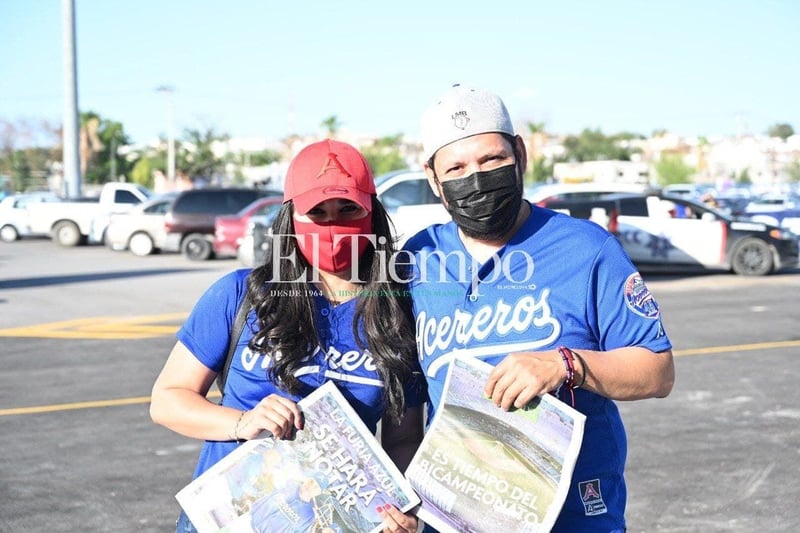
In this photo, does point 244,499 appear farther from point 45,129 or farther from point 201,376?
point 45,129

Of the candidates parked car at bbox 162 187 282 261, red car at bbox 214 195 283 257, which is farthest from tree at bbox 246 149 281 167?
red car at bbox 214 195 283 257

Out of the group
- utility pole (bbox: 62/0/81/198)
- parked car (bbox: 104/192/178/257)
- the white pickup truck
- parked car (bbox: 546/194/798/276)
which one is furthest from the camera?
utility pole (bbox: 62/0/81/198)

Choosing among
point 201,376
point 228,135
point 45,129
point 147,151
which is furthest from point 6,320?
point 147,151

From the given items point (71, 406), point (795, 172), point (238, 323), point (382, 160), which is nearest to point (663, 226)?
point (71, 406)

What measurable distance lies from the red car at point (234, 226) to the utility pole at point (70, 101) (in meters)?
12.1

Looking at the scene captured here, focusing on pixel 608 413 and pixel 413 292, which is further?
pixel 413 292

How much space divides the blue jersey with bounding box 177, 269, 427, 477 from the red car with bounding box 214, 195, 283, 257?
2015 cm

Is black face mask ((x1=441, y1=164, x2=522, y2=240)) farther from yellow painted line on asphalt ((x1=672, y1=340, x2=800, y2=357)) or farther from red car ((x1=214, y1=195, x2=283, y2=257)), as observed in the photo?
red car ((x1=214, y1=195, x2=283, y2=257))

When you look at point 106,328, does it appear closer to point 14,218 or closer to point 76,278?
point 76,278

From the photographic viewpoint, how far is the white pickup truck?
29.8 meters

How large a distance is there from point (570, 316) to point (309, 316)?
0.69 metres

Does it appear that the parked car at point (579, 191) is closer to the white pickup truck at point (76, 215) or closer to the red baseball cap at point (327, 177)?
the white pickup truck at point (76, 215)

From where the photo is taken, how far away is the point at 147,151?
101938 millimetres

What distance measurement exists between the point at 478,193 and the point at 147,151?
340ft
